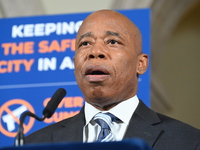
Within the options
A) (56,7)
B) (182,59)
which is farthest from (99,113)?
(182,59)

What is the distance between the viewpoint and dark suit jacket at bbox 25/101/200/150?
165cm

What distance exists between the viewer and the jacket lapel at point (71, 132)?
1.73 meters

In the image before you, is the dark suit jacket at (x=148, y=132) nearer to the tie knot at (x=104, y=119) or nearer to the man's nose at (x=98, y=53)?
the tie knot at (x=104, y=119)

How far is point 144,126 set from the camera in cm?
172

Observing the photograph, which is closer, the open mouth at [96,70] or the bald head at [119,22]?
the open mouth at [96,70]

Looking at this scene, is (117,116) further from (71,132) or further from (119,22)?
(119,22)

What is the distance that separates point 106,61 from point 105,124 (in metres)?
0.23

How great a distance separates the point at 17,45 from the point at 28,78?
8.7 inches

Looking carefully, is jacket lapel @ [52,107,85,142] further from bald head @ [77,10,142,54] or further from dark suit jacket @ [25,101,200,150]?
bald head @ [77,10,142,54]

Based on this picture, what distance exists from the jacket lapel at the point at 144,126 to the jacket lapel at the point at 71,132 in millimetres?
172

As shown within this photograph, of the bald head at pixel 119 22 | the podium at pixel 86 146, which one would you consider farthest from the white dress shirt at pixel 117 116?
the podium at pixel 86 146

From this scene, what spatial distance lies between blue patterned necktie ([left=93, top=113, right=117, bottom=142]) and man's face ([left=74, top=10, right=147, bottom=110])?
7cm

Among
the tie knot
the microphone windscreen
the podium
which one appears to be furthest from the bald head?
the podium

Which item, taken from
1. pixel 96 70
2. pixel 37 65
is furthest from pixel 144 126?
pixel 37 65
